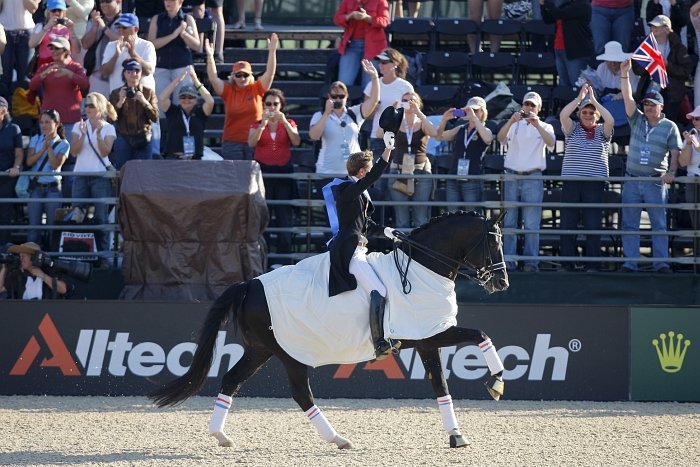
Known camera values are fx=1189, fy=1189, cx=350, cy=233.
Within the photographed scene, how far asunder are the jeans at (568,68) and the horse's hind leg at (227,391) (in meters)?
7.79

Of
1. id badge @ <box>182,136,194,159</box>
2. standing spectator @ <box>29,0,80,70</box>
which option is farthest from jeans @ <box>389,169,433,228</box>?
standing spectator @ <box>29,0,80,70</box>

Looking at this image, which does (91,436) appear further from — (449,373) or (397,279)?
(449,373)

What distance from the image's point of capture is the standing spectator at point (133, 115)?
13.8 metres

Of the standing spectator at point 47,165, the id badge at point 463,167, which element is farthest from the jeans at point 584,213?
the standing spectator at point 47,165

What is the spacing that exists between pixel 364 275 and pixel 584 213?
16.1 feet

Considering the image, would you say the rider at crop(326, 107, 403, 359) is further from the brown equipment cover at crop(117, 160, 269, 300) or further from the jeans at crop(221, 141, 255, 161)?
the jeans at crop(221, 141, 255, 161)

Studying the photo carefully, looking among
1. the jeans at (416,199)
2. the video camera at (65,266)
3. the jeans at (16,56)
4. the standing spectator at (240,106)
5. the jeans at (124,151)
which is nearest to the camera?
the video camera at (65,266)

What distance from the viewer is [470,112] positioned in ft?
44.3

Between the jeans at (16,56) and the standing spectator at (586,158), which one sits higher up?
the jeans at (16,56)

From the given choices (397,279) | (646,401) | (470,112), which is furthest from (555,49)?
(397,279)

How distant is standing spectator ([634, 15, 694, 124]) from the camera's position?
14828mm

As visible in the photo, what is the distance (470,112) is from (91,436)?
582 centimetres

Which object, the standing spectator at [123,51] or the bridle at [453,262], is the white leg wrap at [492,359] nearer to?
the bridle at [453,262]

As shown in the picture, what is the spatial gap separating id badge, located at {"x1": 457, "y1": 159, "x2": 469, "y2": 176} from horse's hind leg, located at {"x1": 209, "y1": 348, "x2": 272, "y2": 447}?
15.2ft
